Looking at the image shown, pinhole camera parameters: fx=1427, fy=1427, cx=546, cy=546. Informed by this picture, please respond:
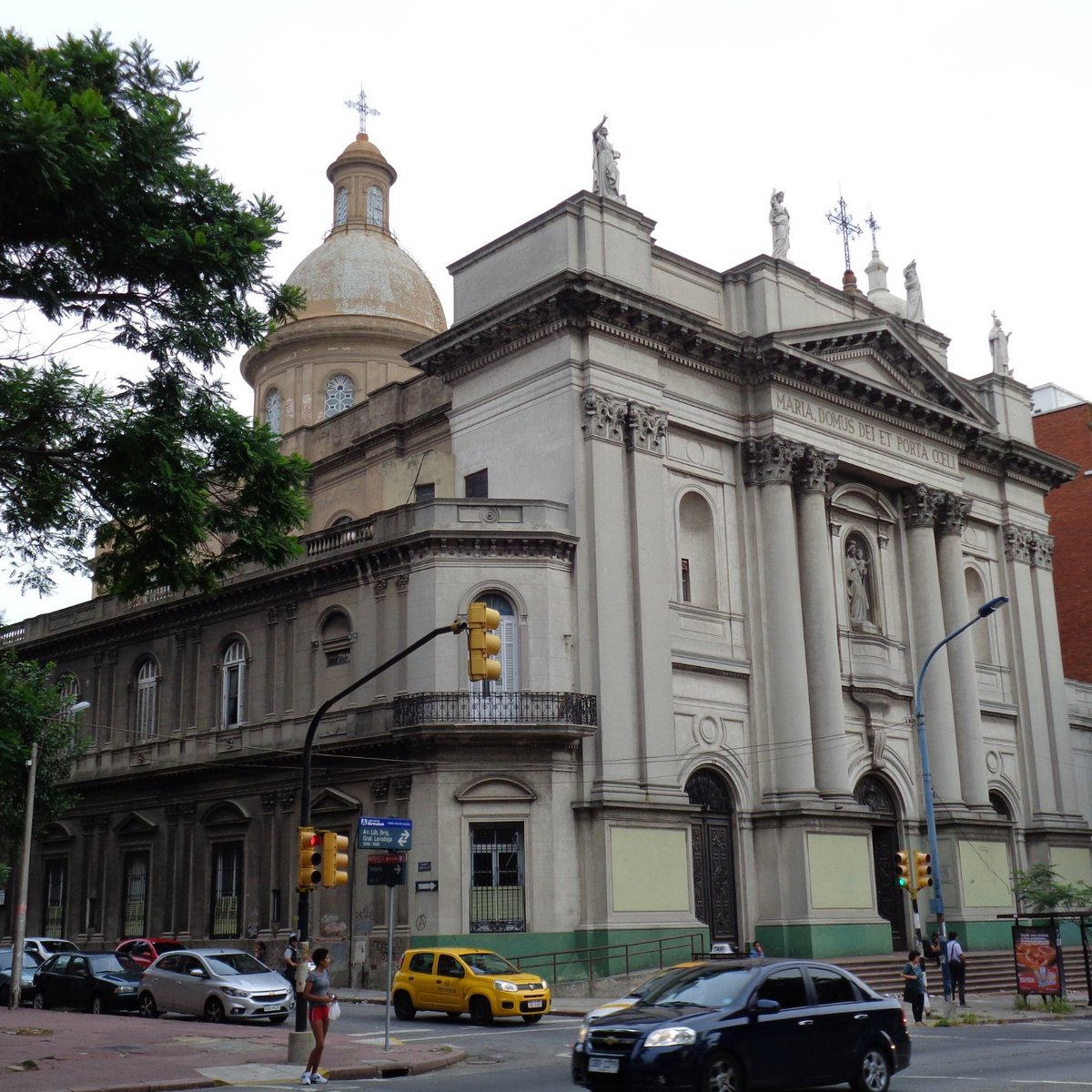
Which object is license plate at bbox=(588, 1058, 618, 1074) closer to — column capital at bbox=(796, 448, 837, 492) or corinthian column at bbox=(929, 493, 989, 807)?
column capital at bbox=(796, 448, 837, 492)

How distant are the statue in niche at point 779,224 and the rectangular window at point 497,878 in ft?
61.4

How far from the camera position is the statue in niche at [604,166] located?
121 ft

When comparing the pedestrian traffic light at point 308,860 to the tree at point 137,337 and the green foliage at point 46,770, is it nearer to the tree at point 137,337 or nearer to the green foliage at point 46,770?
the tree at point 137,337

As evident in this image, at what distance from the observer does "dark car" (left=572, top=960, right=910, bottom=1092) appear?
45.3 ft

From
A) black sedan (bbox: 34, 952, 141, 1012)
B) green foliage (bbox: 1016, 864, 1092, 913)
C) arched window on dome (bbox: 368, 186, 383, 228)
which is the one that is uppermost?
arched window on dome (bbox: 368, 186, 383, 228)

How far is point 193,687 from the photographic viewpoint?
4050cm

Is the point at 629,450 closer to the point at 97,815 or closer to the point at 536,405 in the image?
the point at 536,405

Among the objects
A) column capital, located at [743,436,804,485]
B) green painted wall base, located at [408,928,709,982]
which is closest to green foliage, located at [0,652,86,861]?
green painted wall base, located at [408,928,709,982]

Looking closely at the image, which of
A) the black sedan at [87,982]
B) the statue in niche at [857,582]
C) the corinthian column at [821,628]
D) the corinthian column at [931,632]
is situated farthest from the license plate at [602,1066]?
the corinthian column at [931,632]

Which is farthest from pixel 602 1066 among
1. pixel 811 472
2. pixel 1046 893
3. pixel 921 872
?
pixel 1046 893

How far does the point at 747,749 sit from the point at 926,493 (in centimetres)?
1105

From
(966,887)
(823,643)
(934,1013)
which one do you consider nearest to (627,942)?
(934,1013)

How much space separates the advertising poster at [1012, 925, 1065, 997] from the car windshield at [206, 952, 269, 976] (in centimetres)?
1538

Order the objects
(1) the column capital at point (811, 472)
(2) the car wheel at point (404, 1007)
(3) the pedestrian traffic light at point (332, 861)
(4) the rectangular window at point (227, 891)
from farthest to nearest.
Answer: (1) the column capital at point (811, 472), (4) the rectangular window at point (227, 891), (2) the car wheel at point (404, 1007), (3) the pedestrian traffic light at point (332, 861)
